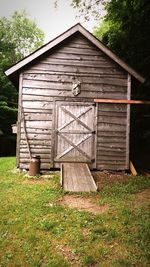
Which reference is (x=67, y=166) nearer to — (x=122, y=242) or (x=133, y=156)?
(x=122, y=242)

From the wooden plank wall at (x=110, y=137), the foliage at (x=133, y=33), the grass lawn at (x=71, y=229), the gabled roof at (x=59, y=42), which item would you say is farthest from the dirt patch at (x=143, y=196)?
the foliage at (x=133, y=33)

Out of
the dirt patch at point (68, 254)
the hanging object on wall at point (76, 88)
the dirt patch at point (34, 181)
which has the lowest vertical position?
the dirt patch at point (68, 254)

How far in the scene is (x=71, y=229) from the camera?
5.13m

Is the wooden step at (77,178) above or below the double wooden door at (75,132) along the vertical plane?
below

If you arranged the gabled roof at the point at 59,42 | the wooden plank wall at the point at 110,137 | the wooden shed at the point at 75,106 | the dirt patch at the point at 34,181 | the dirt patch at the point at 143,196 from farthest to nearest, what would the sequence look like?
1. the wooden plank wall at the point at 110,137
2. the wooden shed at the point at 75,106
3. the gabled roof at the point at 59,42
4. the dirt patch at the point at 34,181
5. the dirt patch at the point at 143,196

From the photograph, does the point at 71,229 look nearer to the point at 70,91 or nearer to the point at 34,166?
the point at 34,166

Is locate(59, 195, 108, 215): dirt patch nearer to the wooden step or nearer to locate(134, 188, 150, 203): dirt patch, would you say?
the wooden step

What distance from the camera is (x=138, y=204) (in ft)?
21.4

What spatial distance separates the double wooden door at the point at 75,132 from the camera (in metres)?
10.2

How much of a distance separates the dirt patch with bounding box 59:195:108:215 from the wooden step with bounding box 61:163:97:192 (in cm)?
58

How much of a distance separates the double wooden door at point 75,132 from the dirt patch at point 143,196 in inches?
121

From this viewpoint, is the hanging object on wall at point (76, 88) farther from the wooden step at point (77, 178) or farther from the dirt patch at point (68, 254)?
the dirt patch at point (68, 254)

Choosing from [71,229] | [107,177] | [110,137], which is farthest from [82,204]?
[110,137]

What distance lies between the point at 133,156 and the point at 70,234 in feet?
38.2
